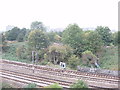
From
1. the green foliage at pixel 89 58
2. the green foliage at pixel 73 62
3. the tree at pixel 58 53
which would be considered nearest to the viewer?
the green foliage at pixel 73 62

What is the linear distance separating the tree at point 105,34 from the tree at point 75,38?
2069mm

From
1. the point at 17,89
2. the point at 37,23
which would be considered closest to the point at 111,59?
the point at 17,89

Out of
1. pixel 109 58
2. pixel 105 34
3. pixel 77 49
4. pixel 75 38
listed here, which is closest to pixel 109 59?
pixel 109 58

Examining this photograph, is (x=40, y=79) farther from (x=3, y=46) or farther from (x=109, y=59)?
(x=3, y=46)

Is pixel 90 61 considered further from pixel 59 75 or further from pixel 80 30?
pixel 80 30

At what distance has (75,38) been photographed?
14.8 metres

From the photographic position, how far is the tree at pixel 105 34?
1666 cm

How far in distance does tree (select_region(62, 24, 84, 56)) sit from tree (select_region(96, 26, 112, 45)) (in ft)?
6.79

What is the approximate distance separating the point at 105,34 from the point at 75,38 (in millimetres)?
3349

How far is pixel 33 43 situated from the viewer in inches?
601

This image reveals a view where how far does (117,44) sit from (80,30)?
3.18 m

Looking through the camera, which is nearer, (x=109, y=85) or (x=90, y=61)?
(x=109, y=85)

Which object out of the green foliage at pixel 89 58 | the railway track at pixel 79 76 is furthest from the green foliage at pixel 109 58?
the railway track at pixel 79 76

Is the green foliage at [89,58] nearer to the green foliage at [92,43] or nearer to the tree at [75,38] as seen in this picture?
the green foliage at [92,43]
